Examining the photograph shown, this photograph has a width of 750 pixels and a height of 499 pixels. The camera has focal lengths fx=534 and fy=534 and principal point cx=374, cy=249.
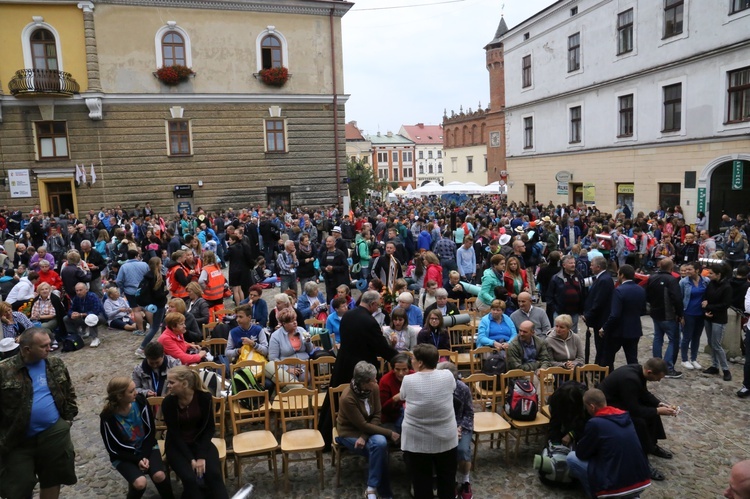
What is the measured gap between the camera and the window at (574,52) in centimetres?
2506

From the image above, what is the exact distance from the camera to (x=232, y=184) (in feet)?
81.1

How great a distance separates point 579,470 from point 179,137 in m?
23.0

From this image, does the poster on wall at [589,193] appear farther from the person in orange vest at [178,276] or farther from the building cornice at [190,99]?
the person in orange vest at [178,276]

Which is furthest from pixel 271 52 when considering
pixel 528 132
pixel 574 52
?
pixel 528 132

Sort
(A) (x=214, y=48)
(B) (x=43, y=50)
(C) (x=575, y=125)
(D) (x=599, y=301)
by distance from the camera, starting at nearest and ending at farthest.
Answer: (D) (x=599, y=301) → (B) (x=43, y=50) → (A) (x=214, y=48) → (C) (x=575, y=125)

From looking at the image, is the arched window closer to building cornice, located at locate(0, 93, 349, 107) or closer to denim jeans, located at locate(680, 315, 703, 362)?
building cornice, located at locate(0, 93, 349, 107)

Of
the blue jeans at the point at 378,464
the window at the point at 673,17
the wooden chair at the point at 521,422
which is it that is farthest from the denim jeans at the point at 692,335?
the window at the point at 673,17

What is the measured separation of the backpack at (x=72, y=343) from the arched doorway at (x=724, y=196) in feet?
64.4

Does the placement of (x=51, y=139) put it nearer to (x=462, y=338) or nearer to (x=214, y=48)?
Result: (x=214, y=48)

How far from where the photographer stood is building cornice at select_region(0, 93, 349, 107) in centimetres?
2209

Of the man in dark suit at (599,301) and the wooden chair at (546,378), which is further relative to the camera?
the man in dark suit at (599,301)

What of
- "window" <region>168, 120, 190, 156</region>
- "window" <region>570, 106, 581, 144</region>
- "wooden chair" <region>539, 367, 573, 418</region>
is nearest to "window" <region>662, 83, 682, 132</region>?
"window" <region>570, 106, 581, 144</region>

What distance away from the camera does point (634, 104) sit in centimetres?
2192

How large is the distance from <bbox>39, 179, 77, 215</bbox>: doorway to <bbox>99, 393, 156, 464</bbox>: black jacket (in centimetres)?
2159
